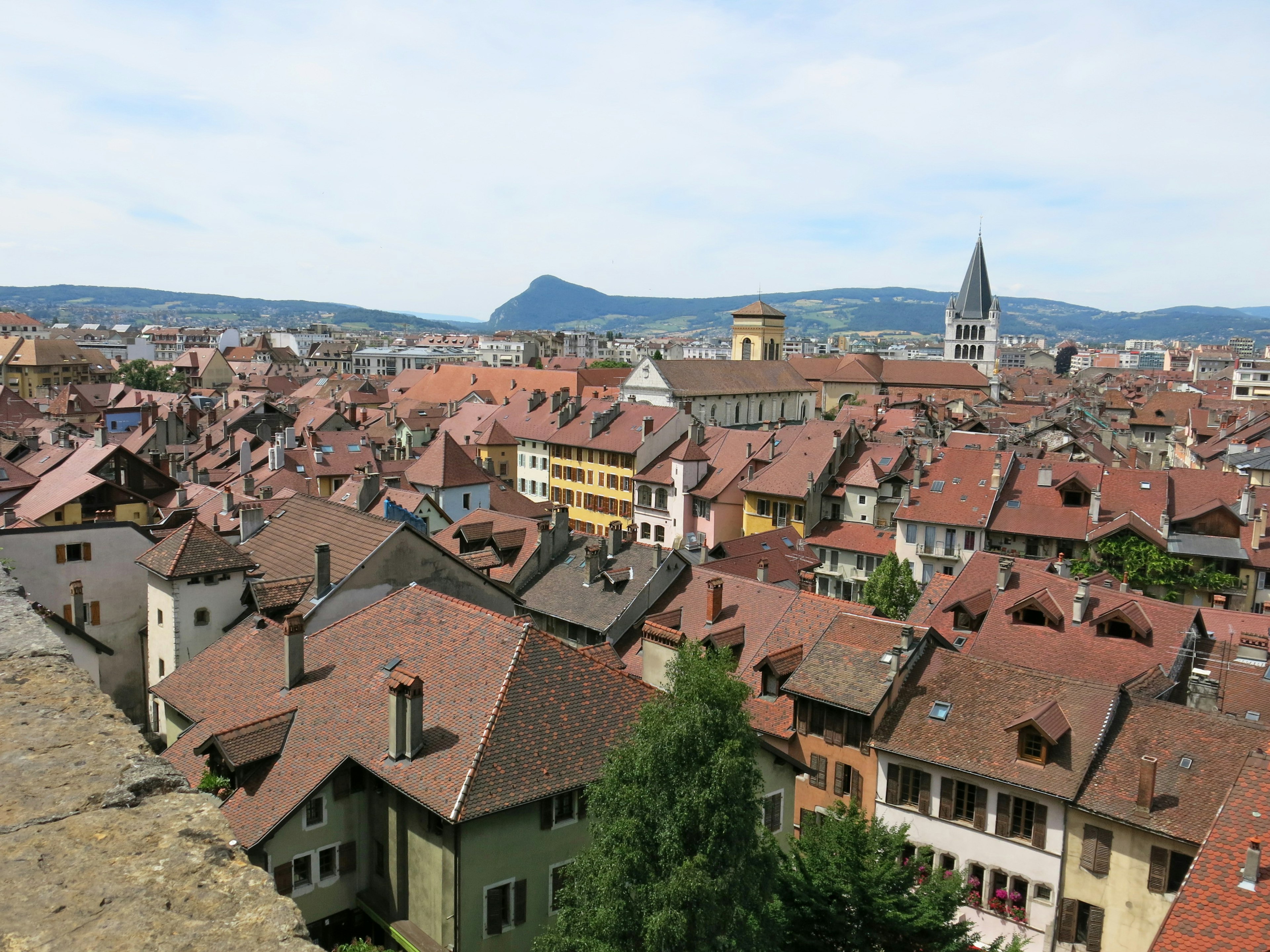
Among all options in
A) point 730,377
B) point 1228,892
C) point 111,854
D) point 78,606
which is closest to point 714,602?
point 1228,892

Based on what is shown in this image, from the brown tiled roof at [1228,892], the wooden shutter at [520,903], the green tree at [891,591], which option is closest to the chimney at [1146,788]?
the brown tiled roof at [1228,892]

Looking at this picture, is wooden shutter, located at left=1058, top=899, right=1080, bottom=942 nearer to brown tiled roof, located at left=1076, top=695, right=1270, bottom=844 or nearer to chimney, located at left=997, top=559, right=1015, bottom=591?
brown tiled roof, located at left=1076, top=695, right=1270, bottom=844

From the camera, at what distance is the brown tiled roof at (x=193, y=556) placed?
96.3 feet

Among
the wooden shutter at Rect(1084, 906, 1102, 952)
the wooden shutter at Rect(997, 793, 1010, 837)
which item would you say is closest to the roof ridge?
the wooden shutter at Rect(997, 793, 1010, 837)

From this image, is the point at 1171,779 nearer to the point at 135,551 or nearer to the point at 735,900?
the point at 735,900

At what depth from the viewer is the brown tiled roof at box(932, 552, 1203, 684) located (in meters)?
33.1

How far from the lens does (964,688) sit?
2975cm

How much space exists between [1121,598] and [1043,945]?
574 inches

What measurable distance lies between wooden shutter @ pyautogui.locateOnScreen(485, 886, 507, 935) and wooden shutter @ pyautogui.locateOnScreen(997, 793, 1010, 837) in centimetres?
1481

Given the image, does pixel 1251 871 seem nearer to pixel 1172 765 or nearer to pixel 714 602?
pixel 1172 765

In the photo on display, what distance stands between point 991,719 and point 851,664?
4.59 m

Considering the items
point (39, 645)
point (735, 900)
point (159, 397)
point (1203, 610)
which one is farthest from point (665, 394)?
point (39, 645)

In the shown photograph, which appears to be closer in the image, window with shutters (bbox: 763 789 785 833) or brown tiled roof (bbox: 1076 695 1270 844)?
brown tiled roof (bbox: 1076 695 1270 844)

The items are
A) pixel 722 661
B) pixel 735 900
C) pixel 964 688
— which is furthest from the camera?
pixel 964 688
